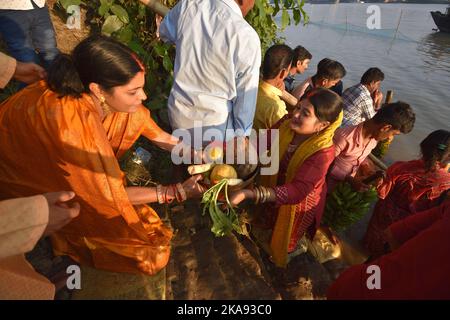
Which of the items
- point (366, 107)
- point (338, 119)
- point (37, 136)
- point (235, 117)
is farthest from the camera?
point (366, 107)

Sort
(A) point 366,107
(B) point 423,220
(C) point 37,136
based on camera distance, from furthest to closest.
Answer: (A) point 366,107 < (C) point 37,136 < (B) point 423,220

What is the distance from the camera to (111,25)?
3266mm

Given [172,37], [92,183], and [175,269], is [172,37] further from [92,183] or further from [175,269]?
[175,269]

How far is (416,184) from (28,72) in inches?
132

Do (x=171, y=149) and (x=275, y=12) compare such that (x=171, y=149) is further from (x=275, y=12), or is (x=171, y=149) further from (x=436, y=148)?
(x=275, y=12)

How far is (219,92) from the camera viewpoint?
2377 millimetres

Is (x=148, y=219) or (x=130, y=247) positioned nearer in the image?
(x=130, y=247)

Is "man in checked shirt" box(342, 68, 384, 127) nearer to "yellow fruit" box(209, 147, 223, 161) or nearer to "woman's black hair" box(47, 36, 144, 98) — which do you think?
"yellow fruit" box(209, 147, 223, 161)

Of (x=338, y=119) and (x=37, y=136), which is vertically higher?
(x=338, y=119)

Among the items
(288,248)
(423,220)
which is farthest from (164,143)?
(423,220)

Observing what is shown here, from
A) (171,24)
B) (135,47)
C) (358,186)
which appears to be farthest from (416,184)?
A: (135,47)

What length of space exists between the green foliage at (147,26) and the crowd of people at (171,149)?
0.63 metres

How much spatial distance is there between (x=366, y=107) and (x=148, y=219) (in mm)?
3578

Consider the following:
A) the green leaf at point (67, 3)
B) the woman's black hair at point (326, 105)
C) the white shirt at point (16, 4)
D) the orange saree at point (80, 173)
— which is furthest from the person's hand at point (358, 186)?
the white shirt at point (16, 4)
